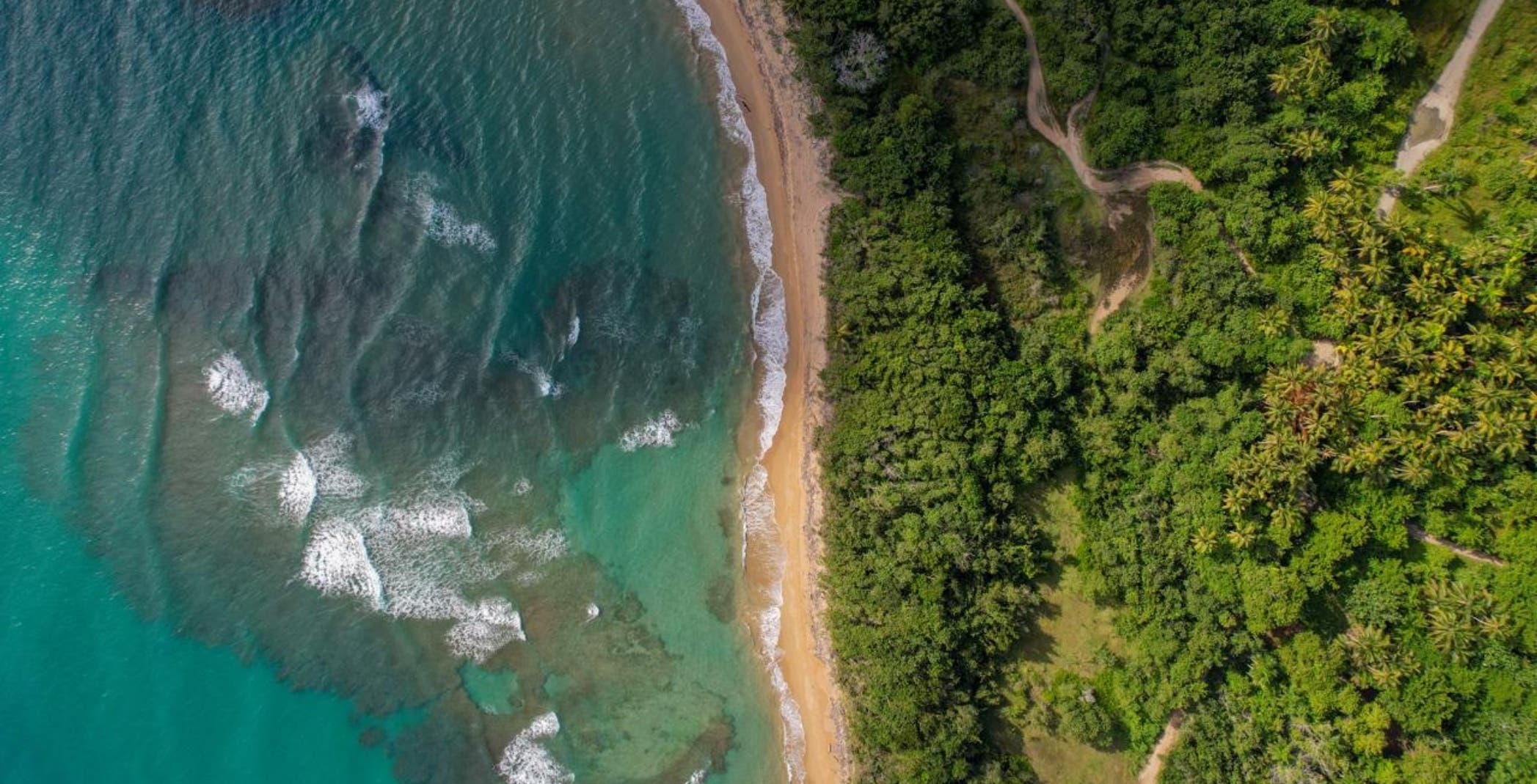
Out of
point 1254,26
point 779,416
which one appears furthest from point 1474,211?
point 779,416

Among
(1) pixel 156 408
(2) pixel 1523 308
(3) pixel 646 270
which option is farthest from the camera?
(3) pixel 646 270

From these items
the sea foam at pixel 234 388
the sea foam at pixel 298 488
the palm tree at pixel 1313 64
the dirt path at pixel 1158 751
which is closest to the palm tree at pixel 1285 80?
the palm tree at pixel 1313 64

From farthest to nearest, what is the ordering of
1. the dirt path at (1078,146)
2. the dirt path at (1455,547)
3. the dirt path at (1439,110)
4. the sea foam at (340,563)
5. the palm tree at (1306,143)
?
the dirt path at (1078,146) < the sea foam at (340,563) < the dirt path at (1439,110) < the palm tree at (1306,143) < the dirt path at (1455,547)

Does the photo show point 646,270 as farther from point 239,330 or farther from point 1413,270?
point 1413,270

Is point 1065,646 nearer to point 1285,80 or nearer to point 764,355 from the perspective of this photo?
point 764,355

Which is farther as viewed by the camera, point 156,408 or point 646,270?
point 646,270

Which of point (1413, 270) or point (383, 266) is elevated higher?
point (383, 266)

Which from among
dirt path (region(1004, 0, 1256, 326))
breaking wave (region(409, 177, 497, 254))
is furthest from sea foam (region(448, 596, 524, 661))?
dirt path (region(1004, 0, 1256, 326))

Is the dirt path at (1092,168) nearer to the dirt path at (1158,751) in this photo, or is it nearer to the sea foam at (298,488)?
the dirt path at (1158,751)
